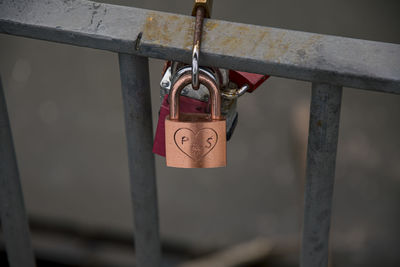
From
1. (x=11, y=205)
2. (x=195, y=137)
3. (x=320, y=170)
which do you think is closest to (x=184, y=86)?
(x=195, y=137)

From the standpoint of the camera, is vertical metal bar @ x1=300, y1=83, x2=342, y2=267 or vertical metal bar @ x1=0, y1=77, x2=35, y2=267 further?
vertical metal bar @ x1=0, y1=77, x2=35, y2=267

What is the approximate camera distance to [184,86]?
0.62 m

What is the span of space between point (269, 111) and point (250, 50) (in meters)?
2.46

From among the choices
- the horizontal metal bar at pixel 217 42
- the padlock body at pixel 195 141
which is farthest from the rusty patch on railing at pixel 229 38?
the padlock body at pixel 195 141

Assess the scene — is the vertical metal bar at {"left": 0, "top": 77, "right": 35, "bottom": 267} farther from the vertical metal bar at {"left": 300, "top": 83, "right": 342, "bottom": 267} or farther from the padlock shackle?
the vertical metal bar at {"left": 300, "top": 83, "right": 342, "bottom": 267}

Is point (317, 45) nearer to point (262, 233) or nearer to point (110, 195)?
point (262, 233)

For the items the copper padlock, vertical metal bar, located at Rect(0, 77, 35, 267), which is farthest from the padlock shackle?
vertical metal bar, located at Rect(0, 77, 35, 267)

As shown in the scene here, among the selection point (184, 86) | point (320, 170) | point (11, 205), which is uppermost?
point (184, 86)

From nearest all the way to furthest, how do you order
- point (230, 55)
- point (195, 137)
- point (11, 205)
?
point (230, 55)
point (195, 137)
point (11, 205)

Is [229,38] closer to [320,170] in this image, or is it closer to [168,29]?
[168,29]

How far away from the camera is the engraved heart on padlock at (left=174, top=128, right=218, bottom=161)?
0.66 metres

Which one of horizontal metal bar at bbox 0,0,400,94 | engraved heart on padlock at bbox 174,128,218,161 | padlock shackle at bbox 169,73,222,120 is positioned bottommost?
engraved heart on padlock at bbox 174,128,218,161

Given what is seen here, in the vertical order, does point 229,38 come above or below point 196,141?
above

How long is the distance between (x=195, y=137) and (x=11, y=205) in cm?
38
